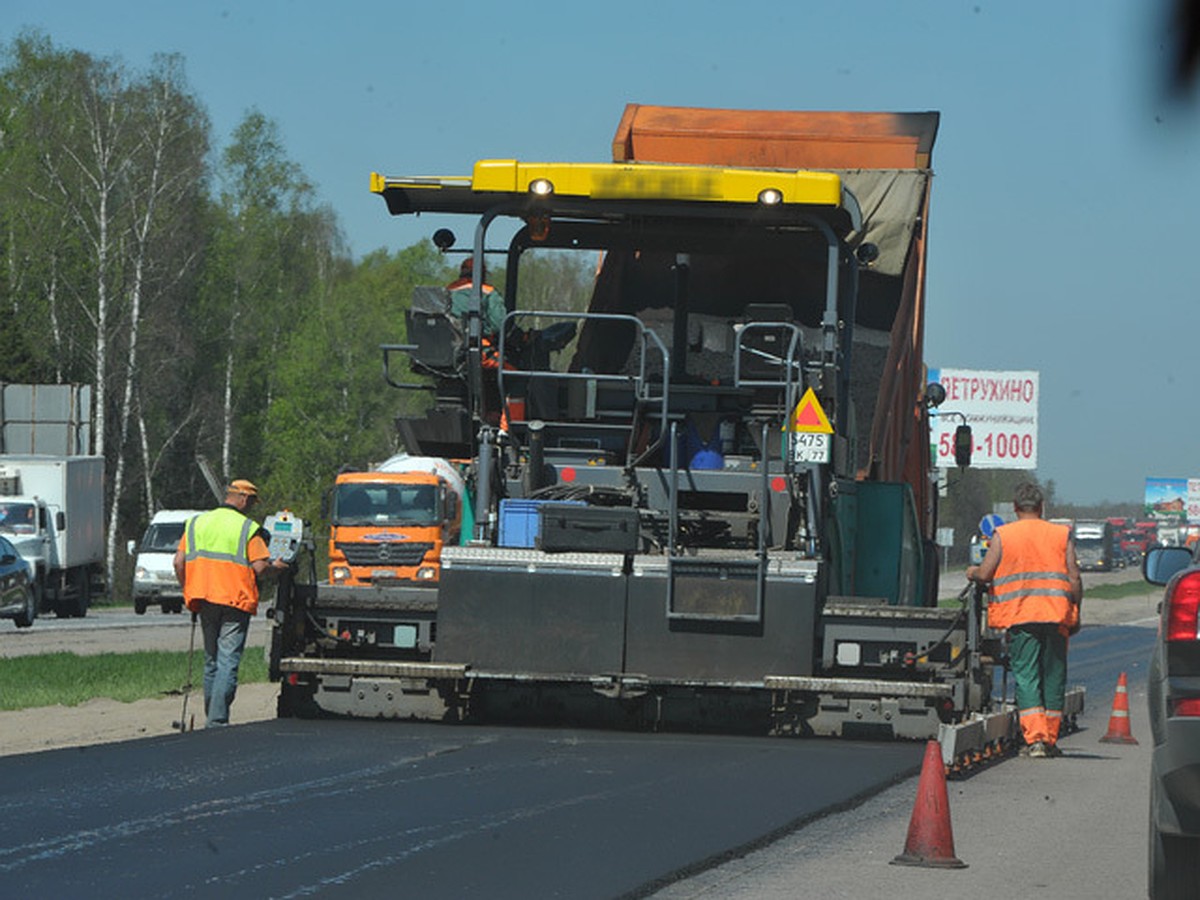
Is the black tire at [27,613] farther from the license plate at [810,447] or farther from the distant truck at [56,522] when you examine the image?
the license plate at [810,447]

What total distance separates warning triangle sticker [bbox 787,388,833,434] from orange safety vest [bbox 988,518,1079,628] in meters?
1.44

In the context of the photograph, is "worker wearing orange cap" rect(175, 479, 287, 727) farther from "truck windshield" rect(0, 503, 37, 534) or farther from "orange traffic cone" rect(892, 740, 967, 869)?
"truck windshield" rect(0, 503, 37, 534)

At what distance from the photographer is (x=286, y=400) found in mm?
71562

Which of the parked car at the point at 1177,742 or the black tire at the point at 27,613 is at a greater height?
the parked car at the point at 1177,742

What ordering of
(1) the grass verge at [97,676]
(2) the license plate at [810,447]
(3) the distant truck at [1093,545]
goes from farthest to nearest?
(3) the distant truck at [1093,545], (1) the grass verge at [97,676], (2) the license plate at [810,447]

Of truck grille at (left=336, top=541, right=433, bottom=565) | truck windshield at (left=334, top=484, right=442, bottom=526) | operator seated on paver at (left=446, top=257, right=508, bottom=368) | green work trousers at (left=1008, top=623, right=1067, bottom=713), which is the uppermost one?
operator seated on paver at (left=446, top=257, right=508, bottom=368)

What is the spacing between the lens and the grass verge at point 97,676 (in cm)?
1877

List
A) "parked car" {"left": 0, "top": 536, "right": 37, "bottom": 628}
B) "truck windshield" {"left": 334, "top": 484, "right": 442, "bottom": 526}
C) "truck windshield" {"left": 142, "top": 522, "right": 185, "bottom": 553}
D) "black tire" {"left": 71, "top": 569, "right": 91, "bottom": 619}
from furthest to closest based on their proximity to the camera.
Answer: "truck windshield" {"left": 142, "top": 522, "right": 185, "bottom": 553}, "black tire" {"left": 71, "top": 569, "right": 91, "bottom": 619}, "parked car" {"left": 0, "top": 536, "right": 37, "bottom": 628}, "truck windshield" {"left": 334, "top": 484, "right": 442, "bottom": 526}

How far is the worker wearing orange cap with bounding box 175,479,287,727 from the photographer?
14.3 m

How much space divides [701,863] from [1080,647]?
31.1m

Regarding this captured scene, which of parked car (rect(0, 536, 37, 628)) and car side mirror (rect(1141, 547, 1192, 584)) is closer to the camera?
car side mirror (rect(1141, 547, 1192, 584))

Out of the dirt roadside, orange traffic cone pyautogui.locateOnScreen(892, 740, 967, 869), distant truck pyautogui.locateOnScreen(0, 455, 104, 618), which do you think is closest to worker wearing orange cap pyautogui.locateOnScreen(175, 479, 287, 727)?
the dirt roadside

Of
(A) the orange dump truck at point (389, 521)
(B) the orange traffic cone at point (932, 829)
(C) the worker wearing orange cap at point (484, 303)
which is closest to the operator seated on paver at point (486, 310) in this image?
(C) the worker wearing orange cap at point (484, 303)

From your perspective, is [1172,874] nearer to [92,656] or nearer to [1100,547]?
[92,656]
